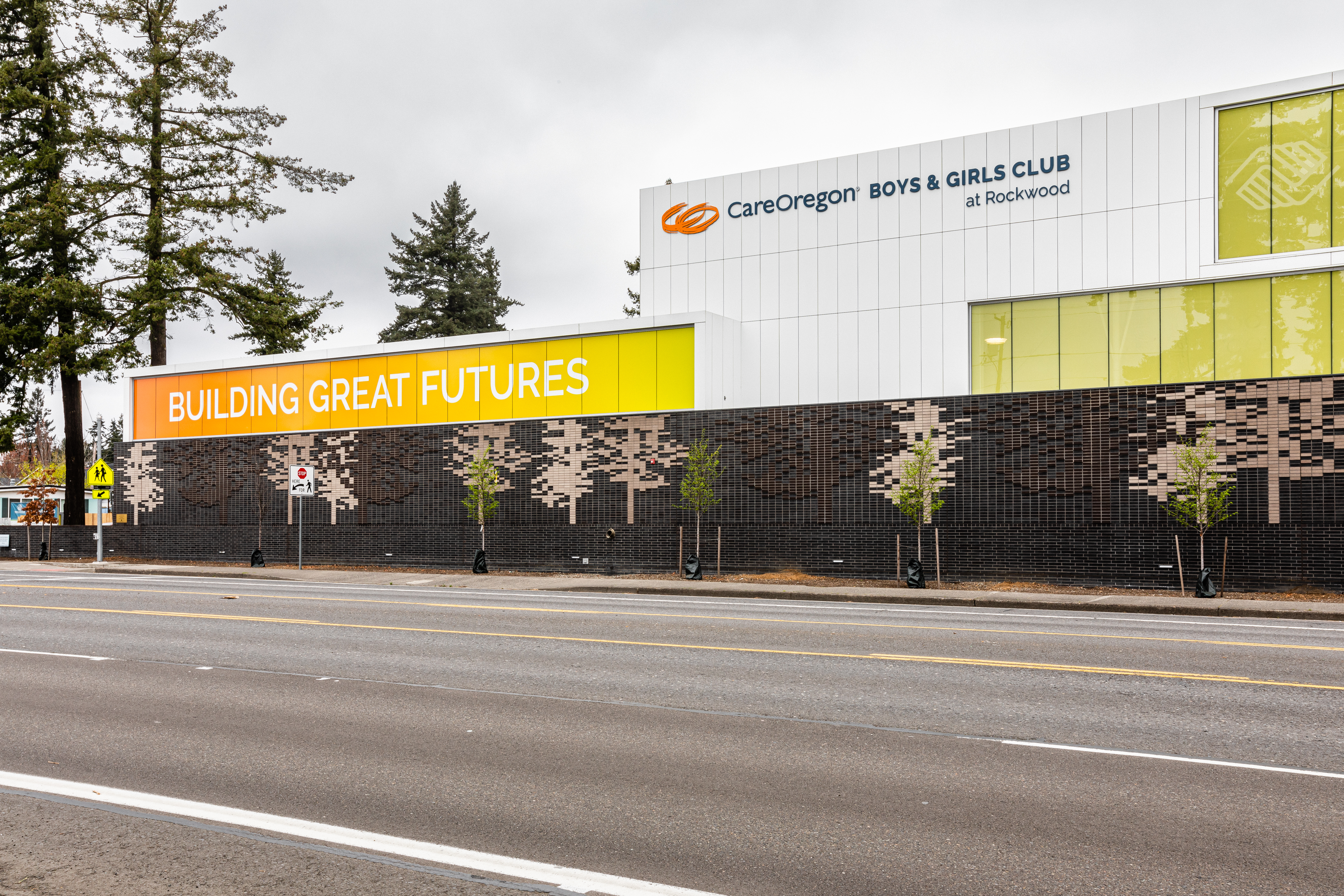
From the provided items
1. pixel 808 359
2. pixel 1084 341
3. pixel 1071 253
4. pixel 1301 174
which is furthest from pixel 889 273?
pixel 1301 174

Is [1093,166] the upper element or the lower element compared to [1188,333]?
upper

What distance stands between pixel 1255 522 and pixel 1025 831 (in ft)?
63.8

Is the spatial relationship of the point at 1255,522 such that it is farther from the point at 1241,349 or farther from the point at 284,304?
the point at 284,304

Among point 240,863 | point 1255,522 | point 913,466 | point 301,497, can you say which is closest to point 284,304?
point 301,497

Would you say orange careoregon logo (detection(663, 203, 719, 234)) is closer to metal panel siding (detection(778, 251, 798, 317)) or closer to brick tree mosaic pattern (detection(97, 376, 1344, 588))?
metal panel siding (detection(778, 251, 798, 317))

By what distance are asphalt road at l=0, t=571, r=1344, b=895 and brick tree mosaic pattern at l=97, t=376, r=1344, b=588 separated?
28.8ft

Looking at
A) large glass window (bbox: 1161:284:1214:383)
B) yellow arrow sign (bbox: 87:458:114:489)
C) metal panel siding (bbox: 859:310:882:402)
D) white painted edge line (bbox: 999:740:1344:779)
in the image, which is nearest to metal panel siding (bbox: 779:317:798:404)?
metal panel siding (bbox: 859:310:882:402)

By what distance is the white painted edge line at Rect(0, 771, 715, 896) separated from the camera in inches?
189

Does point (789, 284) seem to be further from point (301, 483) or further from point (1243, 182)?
point (301, 483)

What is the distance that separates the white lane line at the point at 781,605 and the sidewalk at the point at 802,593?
41 cm

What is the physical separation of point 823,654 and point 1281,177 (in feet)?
63.8

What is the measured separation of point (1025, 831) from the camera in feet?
18.1

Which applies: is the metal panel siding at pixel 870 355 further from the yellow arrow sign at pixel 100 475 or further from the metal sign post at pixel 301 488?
the yellow arrow sign at pixel 100 475

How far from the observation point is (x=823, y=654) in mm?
12023
